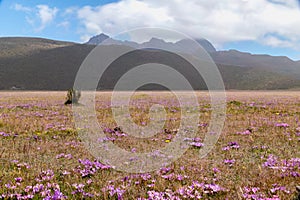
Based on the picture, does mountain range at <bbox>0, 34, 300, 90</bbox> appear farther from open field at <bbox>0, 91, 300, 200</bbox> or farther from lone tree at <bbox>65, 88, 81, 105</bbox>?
open field at <bbox>0, 91, 300, 200</bbox>

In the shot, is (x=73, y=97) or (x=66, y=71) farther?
(x=66, y=71)

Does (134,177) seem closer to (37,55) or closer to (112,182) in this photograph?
(112,182)

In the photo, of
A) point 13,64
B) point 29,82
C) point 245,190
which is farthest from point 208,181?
point 13,64

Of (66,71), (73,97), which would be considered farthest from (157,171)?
(66,71)

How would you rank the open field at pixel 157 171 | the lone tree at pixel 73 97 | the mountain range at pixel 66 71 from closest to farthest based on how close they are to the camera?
the open field at pixel 157 171
the lone tree at pixel 73 97
the mountain range at pixel 66 71

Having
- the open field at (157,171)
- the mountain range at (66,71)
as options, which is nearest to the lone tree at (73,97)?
the open field at (157,171)

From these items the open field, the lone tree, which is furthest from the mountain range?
the open field

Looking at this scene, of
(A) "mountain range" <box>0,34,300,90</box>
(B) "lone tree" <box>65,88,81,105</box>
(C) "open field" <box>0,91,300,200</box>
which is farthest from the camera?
(A) "mountain range" <box>0,34,300,90</box>

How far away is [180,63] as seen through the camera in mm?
179000

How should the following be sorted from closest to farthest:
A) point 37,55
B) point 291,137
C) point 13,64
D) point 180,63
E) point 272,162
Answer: point 272,162, point 291,137, point 13,64, point 37,55, point 180,63

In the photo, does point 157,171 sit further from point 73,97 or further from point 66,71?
point 66,71

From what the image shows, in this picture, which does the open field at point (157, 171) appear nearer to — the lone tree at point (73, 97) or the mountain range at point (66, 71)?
the lone tree at point (73, 97)

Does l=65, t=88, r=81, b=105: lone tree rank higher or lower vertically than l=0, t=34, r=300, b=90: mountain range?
lower

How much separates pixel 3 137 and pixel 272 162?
956cm
